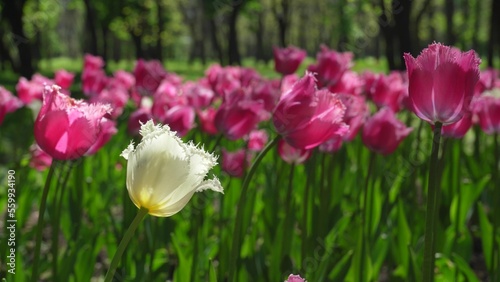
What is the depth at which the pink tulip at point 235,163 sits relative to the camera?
2.61m

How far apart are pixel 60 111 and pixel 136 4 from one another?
30443 millimetres

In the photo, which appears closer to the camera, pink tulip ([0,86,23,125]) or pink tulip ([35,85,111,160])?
pink tulip ([35,85,111,160])

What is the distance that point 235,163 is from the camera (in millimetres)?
2619

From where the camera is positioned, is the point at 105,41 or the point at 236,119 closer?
the point at 236,119

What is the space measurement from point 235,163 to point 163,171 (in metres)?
1.64

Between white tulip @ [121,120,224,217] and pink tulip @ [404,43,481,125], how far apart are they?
409mm

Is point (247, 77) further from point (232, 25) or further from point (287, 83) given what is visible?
point (232, 25)

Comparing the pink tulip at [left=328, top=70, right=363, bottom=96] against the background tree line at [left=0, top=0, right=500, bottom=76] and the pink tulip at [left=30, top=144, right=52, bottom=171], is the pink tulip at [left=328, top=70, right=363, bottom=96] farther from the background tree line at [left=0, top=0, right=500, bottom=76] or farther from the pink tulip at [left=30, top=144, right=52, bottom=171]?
the background tree line at [left=0, top=0, right=500, bottom=76]

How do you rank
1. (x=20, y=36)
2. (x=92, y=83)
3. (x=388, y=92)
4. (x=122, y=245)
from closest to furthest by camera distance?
(x=122, y=245) → (x=388, y=92) → (x=92, y=83) → (x=20, y=36)

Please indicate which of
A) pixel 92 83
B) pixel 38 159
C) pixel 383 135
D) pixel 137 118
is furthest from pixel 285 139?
pixel 92 83

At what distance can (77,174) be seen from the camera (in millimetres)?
2912

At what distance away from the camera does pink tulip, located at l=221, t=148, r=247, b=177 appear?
261 centimetres

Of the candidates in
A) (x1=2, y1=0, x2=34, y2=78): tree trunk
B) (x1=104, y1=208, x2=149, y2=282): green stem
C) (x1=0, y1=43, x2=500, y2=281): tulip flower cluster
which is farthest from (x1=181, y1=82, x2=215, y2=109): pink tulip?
(x1=2, y1=0, x2=34, y2=78): tree trunk

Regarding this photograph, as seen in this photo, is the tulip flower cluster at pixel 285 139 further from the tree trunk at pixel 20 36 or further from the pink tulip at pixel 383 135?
the tree trunk at pixel 20 36
